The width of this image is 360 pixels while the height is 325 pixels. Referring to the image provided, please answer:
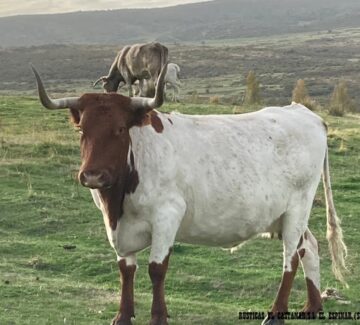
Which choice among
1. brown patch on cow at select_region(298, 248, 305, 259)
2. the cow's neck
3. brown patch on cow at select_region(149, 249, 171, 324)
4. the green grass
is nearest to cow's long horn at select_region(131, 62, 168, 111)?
the cow's neck

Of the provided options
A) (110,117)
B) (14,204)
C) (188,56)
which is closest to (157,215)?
(110,117)

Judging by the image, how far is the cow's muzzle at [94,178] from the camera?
7602 millimetres

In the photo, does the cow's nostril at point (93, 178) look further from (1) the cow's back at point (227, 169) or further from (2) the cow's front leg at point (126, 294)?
(2) the cow's front leg at point (126, 294)

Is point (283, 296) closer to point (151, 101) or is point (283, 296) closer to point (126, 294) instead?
point (126, 294)

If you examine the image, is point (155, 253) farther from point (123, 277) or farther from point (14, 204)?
point (14, 204)

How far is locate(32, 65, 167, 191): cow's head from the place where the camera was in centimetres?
771

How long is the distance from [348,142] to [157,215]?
639 inches

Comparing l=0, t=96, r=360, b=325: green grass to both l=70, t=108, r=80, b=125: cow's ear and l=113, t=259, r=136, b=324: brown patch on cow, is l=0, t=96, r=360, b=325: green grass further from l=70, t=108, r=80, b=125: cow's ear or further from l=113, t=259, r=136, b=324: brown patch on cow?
l=70, t=108, r=80, b=125: cow's ear

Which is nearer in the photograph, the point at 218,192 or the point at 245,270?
the point at 218,192

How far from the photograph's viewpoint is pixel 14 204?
15.4 metres

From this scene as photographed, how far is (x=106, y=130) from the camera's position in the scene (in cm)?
789

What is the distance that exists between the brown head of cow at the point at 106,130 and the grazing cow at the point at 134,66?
2068 centimetres

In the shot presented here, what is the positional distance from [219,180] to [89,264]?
3708 mm

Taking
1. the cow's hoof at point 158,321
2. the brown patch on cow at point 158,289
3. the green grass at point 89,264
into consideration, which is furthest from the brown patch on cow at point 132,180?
the green grass at point 89,264
